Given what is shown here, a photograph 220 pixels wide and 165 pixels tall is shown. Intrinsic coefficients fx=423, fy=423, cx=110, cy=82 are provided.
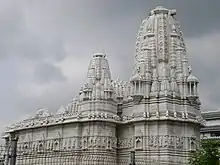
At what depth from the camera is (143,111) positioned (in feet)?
151

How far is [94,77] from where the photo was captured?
161 feet

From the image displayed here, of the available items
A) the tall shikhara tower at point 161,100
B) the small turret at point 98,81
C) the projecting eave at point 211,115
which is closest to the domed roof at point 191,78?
the tall shikhara tower at point 161,100

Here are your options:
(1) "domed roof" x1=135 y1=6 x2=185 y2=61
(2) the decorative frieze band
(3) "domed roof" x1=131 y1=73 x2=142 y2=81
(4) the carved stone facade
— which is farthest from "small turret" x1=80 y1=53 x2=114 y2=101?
(2) the decorative frieze band

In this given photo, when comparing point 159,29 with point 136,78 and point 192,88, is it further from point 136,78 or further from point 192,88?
point 192,88

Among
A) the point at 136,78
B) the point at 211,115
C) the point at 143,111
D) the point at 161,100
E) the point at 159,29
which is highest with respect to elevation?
the point at 159,29

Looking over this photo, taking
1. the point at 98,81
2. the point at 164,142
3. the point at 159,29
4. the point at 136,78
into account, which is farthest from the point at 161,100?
the point at 159,29

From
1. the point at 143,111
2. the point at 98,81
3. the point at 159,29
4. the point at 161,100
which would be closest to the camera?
the point at 143,111

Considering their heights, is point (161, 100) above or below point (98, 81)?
below

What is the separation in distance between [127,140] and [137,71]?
25.9 ft

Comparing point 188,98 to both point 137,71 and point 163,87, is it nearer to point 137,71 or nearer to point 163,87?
point 163,87

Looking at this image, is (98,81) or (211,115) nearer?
(98,81)

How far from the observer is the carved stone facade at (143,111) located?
44.7m

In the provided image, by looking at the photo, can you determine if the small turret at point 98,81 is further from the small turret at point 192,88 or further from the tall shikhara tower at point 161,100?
the small turret at point 192,88

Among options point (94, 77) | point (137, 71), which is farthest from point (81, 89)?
point (137, 71)
